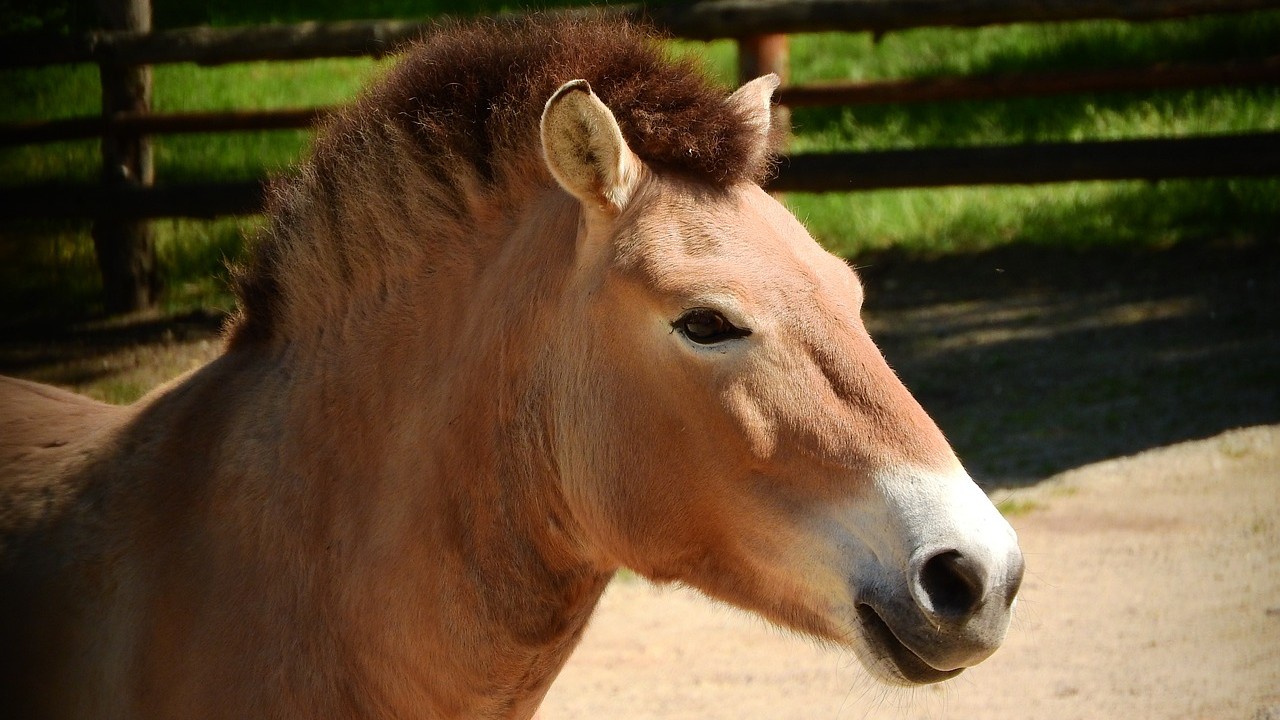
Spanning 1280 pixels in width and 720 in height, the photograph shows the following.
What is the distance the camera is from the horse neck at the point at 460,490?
2.26 meters

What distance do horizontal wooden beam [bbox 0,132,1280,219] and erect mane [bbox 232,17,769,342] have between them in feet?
16.9

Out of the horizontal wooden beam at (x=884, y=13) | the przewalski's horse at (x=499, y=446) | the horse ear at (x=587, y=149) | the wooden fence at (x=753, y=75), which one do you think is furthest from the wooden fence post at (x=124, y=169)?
the horse ear at (x=587, y=149)

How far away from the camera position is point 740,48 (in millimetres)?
7734

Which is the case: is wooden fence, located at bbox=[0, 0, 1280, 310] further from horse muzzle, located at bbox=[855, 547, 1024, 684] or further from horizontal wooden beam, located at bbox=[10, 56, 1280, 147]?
horse muzzle, located at bbox=[855, 547, 1024, 684]

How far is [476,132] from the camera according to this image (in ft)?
7.97

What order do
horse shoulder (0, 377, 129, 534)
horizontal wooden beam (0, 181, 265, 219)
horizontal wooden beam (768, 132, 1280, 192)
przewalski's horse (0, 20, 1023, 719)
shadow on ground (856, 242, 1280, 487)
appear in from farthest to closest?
horizontal wooden beam (0, 181, 265, 219), horizontal wooden beam (768, 132, 1280, 192), shadow on ground (856, 242, 1280, 487), horse shoulder (0, 377, 129, 534), przewalski's horse (0, 20, 1023, 719)

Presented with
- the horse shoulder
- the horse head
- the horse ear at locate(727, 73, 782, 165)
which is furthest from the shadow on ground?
the horse shoulder

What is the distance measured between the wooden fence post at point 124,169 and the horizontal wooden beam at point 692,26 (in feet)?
0.55

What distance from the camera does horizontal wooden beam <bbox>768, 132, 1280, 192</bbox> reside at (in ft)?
23.9

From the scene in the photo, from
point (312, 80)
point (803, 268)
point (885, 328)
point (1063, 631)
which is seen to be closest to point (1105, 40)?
point (885, 328)

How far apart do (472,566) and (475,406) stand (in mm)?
298

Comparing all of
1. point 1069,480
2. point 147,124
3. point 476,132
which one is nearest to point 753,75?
point 1069,480

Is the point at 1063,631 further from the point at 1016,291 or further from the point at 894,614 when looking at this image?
the point at 1016,291

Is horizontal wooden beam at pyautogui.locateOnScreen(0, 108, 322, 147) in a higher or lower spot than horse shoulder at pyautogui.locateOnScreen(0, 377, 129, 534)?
lower
